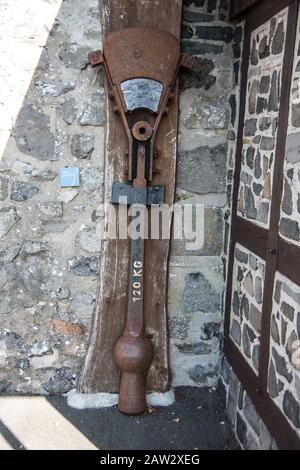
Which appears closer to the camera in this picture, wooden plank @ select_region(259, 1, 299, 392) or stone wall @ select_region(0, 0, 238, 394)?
wooden plank @ select_region(259, 1, 299, 392)

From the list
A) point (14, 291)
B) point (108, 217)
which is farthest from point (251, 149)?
point (14, 291)

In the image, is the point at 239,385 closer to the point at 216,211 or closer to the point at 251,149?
the point at 216,211

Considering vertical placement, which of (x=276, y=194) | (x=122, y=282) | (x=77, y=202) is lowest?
(x=122, y=282)

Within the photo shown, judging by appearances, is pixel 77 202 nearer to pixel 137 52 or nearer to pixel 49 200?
pixel 49 200

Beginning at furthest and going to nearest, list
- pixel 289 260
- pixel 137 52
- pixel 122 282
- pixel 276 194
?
pixel 122 282 → pixel 137 52 → pixel 276 194 → pixel 289 260

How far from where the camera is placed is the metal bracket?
3066 millimetres

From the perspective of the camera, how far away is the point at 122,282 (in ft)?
10.5

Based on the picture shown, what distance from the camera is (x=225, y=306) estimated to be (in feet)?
10.8

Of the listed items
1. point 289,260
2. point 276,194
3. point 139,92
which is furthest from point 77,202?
point 289,260

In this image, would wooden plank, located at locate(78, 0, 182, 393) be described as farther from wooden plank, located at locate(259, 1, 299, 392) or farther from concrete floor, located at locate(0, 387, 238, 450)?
wooden plank, located at locate(259, 1, 299, 392)

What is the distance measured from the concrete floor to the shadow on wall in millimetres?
201

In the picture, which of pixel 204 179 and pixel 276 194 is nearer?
pixel 276 194

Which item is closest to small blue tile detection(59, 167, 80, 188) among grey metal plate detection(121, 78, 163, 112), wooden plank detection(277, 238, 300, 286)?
grey metal plate detection(121, 78, 163, 112)

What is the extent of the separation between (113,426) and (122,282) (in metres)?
0.87
